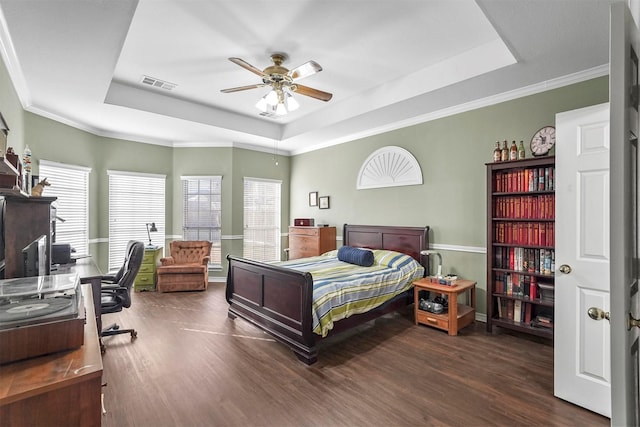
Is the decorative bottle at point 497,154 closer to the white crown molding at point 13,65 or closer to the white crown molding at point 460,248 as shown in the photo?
the white crown molding at point 460,248

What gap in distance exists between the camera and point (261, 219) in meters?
6.59

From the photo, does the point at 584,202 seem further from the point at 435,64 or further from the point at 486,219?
the point at 435,64

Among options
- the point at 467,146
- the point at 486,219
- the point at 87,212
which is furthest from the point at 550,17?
the point at 87,212

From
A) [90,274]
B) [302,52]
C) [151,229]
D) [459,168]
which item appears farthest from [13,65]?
[459,168]

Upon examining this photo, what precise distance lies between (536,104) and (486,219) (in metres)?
1.39

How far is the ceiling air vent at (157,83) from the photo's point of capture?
3775 mm

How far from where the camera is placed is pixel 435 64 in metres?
3.45

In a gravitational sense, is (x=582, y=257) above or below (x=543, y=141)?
below

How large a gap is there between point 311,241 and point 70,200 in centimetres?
388

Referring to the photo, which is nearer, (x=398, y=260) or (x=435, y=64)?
(x=435, y=64)

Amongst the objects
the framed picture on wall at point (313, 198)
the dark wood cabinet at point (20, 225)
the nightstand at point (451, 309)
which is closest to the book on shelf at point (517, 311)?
the nightstand at point (451, 309)

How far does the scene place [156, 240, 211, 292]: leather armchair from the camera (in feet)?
17.1

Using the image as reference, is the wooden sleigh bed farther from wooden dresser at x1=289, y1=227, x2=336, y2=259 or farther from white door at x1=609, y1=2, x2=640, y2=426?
white door at x1=609, y1=2, x2=640, y2=426

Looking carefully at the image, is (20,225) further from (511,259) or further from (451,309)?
(511,259)
